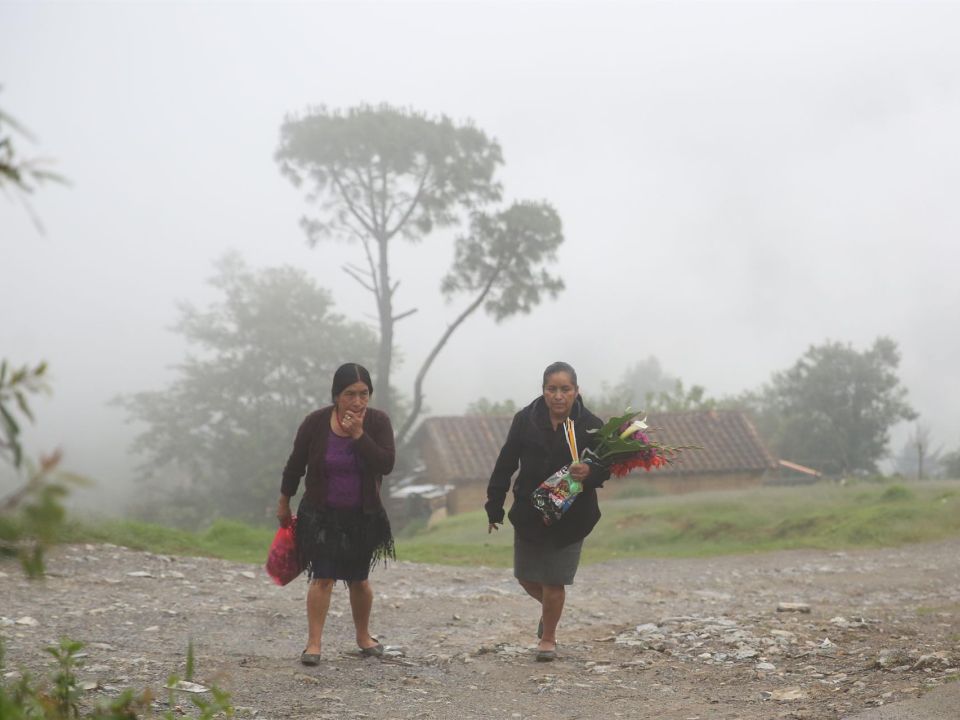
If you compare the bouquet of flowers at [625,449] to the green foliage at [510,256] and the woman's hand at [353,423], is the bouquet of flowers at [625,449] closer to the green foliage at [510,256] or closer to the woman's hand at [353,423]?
the woman's hand at [353,423]

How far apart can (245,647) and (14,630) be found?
1573 mm

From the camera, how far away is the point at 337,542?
277 inches

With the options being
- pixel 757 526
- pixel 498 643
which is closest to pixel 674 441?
pixel 757 526

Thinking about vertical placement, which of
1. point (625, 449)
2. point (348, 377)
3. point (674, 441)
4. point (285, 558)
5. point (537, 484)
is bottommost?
point (285, 558)

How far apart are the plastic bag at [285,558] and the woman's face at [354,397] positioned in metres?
0.91

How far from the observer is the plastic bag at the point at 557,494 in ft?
23.6

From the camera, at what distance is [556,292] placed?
33.2 m

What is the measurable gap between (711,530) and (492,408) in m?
28.3

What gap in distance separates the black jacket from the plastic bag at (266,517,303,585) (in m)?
1.34

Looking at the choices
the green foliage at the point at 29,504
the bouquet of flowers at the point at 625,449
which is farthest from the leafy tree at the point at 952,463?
the green foliage at the point at 29,504

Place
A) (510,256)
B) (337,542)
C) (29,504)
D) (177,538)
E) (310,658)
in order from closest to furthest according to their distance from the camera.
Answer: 1. (29,504)
2. (310,658)
3. (337,542)
4. (177,538)
5. (510,256)

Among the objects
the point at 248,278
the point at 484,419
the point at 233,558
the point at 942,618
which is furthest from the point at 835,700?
the point at 248,278

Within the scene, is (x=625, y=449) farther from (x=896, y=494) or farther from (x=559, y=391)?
(x=896, y=494)

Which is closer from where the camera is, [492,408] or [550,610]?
[550,610]
